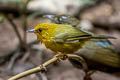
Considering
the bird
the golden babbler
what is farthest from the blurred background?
the golden babbler

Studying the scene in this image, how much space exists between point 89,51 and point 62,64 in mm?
753

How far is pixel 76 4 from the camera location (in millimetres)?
6414

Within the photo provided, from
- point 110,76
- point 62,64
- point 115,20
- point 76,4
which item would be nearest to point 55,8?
point 76,4

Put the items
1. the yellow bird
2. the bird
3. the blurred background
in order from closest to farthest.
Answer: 1. the yellow bird
2. the bird
3. the blurred background

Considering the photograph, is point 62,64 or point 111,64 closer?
point 111,64

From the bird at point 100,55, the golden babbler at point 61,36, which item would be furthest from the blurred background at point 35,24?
the golden babbler at point 61,36

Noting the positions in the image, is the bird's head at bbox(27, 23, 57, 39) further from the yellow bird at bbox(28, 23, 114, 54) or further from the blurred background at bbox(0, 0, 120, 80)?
the blurred background at bbox(0, 0, 120, 80)

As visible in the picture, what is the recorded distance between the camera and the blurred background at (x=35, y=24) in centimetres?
462

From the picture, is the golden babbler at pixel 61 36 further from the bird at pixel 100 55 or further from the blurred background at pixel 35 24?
the blurred background at pixel 35 24

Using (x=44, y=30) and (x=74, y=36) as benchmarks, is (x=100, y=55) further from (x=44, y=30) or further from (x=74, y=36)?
(x=44, y=30)

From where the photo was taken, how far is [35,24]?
5953 mm

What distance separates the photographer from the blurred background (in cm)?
462

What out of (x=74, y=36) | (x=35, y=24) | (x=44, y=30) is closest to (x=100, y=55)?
(x=74, y=36)

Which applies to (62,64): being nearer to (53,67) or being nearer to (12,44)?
(53,67)
